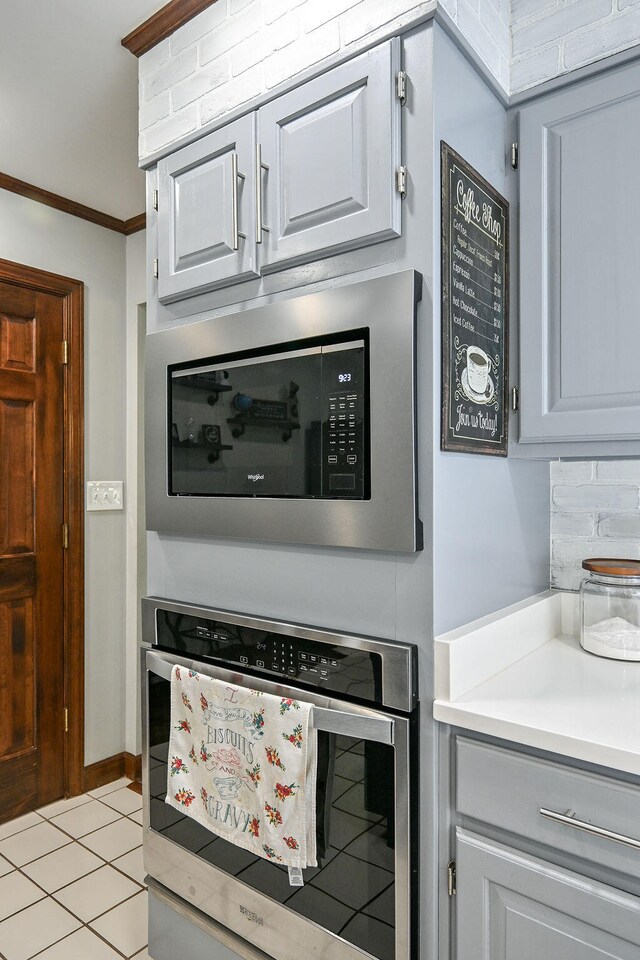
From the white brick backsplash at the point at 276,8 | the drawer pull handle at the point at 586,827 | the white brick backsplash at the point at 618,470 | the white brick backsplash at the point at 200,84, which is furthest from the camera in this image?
the white brick backsplash at the point at 618,470

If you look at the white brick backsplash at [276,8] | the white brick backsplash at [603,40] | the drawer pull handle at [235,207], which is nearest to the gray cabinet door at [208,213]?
the drawer pull handle at [235,207]

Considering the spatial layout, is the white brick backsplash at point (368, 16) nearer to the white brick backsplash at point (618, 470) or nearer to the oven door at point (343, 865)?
the white brick backsplash at point (618, 470)

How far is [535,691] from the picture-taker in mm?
1252

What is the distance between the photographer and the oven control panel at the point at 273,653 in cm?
125

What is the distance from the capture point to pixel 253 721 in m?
1.36

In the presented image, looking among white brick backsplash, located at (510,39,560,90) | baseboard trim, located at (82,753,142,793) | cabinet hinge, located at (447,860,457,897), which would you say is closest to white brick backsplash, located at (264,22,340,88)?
white brick backsplash, located at (510,39,560,90)

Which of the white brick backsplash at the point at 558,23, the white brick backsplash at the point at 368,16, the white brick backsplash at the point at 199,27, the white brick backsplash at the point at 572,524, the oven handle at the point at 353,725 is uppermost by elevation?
the white brick backsplash at the point at 199,27

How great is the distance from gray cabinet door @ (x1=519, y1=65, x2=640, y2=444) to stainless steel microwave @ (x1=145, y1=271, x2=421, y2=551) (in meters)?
0.46

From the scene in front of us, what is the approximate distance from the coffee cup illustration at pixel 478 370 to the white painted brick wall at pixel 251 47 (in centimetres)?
64

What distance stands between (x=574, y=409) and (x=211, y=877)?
55.8 inches

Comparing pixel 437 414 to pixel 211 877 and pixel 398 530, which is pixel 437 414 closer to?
pixel 398 530

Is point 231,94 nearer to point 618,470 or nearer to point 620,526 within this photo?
point 618,470

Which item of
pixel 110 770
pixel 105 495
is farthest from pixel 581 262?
pixel 110 770

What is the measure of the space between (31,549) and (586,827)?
2245mm
